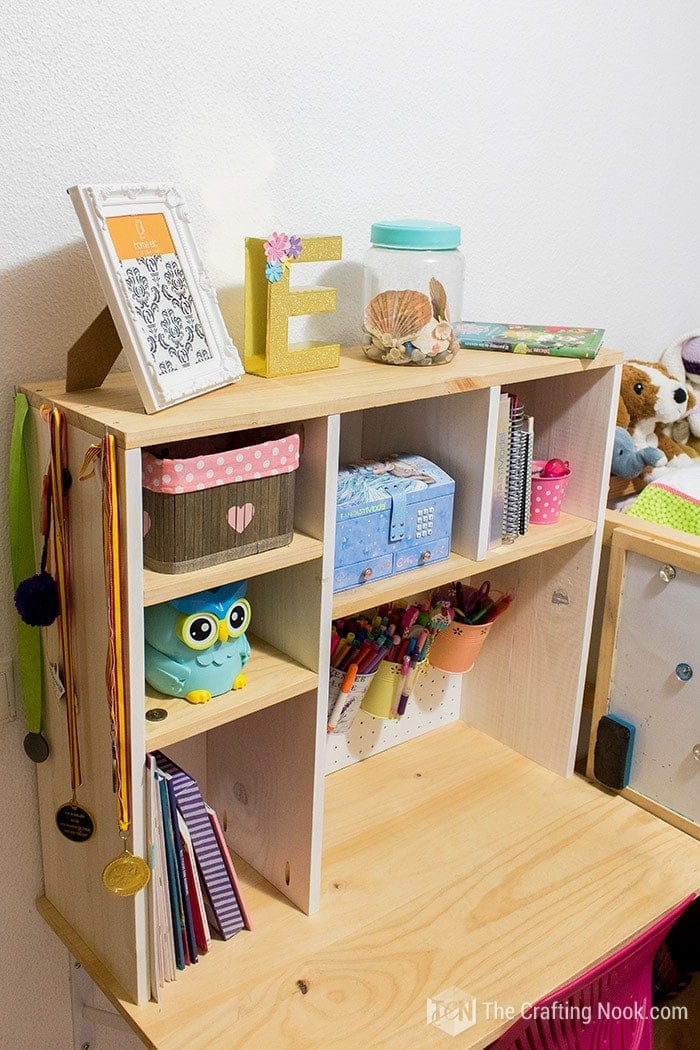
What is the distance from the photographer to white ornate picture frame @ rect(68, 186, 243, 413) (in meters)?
0.99

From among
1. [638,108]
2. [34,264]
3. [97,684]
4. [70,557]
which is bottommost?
[97,684]

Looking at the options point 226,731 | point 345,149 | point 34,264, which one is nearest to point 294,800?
point 226,731

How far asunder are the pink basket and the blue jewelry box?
19 cm

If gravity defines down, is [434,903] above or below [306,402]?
below

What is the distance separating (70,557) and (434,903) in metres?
0.65

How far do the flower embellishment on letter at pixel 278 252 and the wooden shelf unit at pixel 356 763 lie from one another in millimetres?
117

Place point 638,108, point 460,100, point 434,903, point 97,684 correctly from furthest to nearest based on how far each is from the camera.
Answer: point 638,108
point 460,100
point 434,903
point 97,684

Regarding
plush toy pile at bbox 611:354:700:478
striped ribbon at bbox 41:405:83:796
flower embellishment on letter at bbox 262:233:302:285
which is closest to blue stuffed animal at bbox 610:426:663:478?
plush toy pile at bbox 611:354:700:478

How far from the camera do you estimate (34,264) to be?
43.8 inches

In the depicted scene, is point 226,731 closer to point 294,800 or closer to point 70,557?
point 294,800

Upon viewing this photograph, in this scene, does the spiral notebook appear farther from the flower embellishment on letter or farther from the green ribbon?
the green ribbon

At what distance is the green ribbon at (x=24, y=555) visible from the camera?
1.09 metres

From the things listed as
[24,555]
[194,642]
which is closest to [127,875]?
[194,642]

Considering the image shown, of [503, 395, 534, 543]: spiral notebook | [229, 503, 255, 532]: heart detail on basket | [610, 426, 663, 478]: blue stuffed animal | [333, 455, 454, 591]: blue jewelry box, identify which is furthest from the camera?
[610, 426, 663, 478]: blue stuffed animal
